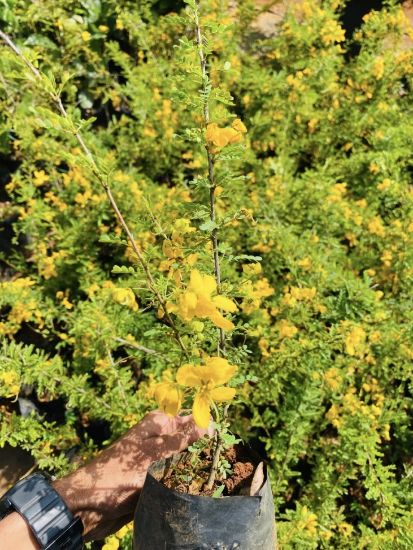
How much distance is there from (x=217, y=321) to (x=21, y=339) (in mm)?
2764

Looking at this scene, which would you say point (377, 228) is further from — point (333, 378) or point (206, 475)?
point (206, 475)

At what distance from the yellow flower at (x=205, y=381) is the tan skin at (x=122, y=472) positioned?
48 cm

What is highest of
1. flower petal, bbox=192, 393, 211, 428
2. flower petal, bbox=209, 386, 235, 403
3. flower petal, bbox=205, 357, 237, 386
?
→ flower petal, bbox=205, 357, 237, 386

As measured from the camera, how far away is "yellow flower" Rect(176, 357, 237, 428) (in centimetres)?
83

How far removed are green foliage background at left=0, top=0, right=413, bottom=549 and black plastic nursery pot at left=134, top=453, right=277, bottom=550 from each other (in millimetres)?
439

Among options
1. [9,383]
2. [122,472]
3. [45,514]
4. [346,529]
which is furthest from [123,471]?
[346,529]

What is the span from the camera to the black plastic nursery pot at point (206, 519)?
3.32 ft

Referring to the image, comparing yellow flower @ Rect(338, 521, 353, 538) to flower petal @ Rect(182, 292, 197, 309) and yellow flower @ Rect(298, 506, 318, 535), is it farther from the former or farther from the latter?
flower petal @ Rect(182, 292, 197, 309)

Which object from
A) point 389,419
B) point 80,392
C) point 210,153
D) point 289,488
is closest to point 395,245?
point 389,419

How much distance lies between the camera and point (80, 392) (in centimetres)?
235

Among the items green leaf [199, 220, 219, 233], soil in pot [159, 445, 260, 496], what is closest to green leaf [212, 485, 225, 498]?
soil in pot [159, 445, 260, 496]

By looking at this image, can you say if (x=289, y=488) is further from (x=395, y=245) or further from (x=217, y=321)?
(x=217, y=321)

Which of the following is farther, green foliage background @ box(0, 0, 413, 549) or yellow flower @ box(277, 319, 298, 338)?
yellow flower @ box(277, 319, 298, 338)

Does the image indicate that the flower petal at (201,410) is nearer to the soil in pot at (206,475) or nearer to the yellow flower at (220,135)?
the soil in pot at (206,475)
